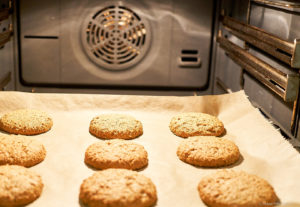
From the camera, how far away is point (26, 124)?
189 cm

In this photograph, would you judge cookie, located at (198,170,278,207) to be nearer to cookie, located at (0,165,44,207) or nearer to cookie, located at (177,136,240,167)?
cookie, located at (177,136,240,167)

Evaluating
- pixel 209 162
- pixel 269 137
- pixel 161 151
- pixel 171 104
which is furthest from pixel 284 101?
pixel 171 104

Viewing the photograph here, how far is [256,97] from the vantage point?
1.84 m

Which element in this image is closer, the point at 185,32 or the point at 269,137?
the point at 269,137

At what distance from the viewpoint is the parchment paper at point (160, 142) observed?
1.43m

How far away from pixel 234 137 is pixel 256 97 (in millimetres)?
205

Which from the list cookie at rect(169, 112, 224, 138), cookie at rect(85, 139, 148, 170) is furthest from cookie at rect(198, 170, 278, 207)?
cookie at rect(169, 112, 224, 138)

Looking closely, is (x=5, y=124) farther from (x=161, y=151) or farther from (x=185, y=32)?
(x=185, y=32)

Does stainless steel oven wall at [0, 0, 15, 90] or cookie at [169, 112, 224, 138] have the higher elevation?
stainless steel oven wall at [0, 0, 15, 90]

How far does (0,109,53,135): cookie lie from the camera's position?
6.16 ft

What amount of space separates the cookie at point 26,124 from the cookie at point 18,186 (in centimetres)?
42

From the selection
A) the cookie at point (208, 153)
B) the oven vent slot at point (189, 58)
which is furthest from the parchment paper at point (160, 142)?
the oven vent slot at point (189, 58)

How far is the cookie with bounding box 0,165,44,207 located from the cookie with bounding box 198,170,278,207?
0.56 meters

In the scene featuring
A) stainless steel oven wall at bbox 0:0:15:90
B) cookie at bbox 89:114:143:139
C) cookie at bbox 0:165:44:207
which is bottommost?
cookie at bbox 0:165:44:207
